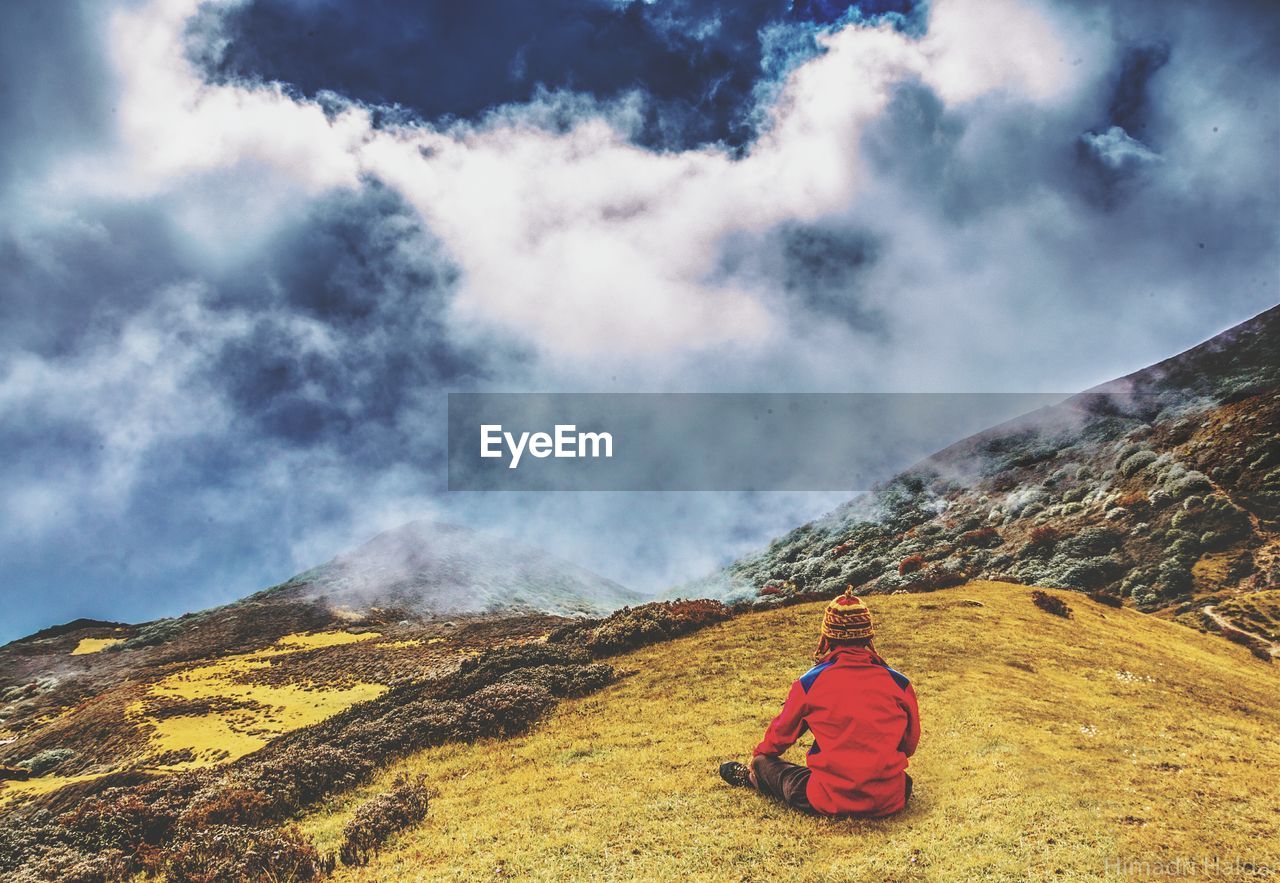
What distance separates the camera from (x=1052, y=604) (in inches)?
1025

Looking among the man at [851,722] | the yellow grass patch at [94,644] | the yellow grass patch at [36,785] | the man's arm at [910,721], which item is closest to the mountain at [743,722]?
the yellow grass patch at [36,785]

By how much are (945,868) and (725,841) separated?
11.0 feet

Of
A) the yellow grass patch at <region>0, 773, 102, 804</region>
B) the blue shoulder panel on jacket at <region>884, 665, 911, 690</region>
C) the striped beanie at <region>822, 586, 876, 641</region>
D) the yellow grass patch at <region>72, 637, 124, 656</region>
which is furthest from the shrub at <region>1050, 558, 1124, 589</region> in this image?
the yellow grass patch at <region>72, 637, 124, 656</region>

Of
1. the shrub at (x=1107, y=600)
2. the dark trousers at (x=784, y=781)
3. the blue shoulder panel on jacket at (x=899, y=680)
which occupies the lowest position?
the dark trousers at (x=784, y=781)

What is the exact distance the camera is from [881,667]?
370 inches

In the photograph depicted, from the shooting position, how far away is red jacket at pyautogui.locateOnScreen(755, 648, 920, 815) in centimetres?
904

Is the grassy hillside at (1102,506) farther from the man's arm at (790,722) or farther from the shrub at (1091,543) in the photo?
the man's arm at (790,722)

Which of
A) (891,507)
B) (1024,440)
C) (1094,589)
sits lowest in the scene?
(1094,589)

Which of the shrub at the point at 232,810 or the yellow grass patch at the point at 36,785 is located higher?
the shrub at the point at 232,810

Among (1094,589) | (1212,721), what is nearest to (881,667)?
(1212,721)

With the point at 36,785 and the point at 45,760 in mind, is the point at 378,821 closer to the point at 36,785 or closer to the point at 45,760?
the point at 36,785

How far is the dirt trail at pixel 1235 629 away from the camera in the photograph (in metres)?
24.3

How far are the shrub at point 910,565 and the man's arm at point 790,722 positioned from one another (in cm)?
3757

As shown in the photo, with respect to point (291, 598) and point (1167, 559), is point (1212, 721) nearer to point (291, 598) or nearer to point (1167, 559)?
point (1167, 559)
